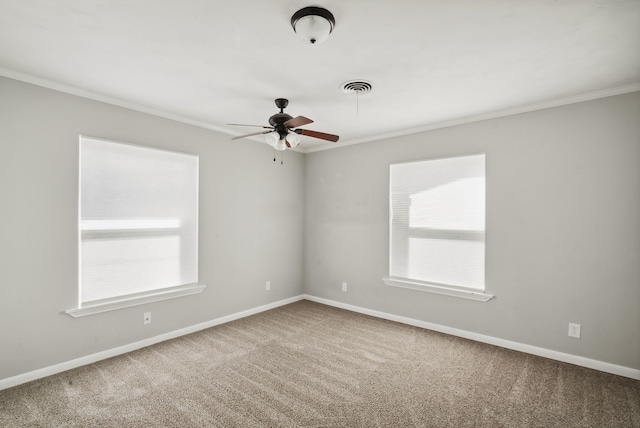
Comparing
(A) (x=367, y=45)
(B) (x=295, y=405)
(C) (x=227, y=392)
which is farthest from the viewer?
(C) (x=227, y=392)

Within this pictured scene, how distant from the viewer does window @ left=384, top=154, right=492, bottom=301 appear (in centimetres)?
354

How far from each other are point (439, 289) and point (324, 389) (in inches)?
76.8

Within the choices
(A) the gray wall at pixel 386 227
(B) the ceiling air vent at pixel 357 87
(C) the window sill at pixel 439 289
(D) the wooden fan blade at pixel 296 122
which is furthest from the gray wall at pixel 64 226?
(C) the window sill at pixel 439 289

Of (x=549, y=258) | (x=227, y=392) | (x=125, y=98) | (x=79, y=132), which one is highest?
(x=125, y=98)

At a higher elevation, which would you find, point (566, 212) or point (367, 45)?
point (367, 45)

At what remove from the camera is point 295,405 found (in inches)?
90.3

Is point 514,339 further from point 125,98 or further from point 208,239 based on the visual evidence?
point 125,98

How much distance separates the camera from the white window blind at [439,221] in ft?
11.6

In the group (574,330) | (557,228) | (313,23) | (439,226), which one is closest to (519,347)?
(574,330)

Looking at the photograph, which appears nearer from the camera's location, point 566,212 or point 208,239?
point 566,212

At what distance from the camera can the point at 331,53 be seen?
219cm

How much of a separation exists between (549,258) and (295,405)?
9.06 ft

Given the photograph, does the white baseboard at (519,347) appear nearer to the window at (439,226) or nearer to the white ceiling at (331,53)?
the window at (439,226)

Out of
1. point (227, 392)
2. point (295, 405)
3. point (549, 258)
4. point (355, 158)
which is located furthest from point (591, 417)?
point (355, 158)
